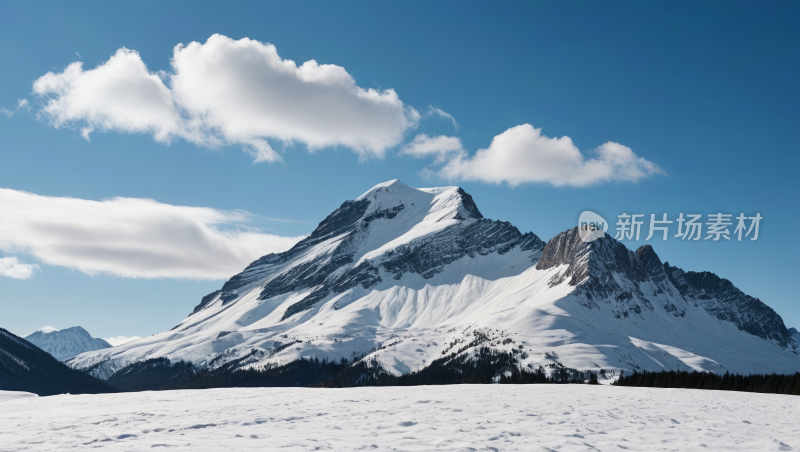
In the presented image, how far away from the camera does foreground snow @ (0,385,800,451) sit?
82.3ft

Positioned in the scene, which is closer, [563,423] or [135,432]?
[135,432]

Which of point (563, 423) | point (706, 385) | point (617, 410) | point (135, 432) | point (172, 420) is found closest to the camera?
point (135, 432)

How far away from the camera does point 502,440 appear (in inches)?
1002

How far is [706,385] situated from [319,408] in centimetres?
6592

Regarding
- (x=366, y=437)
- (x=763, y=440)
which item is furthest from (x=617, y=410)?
(x=366, y=437)

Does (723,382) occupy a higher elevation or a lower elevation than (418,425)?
lower

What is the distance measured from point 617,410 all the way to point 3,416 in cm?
3926

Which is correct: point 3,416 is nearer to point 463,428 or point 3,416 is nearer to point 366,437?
point 366,437

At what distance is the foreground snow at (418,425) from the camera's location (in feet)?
82.3

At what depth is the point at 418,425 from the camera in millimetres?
29500

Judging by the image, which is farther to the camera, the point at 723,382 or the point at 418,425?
the point at 723,382

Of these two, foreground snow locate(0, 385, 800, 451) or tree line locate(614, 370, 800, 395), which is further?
tree line locate(614, 370, 800, 395)

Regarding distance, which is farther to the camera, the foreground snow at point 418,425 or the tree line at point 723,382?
the tree line at point 723,382

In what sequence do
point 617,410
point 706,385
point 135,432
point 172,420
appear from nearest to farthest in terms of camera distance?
point 135,432, point 172,420, point 617,410, point 706,385
